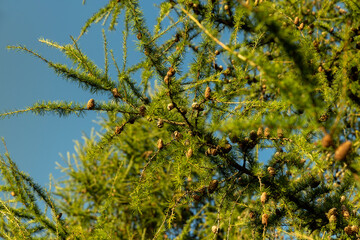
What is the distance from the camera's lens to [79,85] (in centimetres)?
121

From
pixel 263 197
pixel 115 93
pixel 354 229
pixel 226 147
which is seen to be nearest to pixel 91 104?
pixel 115 93

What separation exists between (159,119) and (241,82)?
1.27 ft

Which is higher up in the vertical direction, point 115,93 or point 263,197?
point 115,93

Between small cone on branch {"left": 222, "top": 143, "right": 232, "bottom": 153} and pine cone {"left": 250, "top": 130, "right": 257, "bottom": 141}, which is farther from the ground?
pine cone {"left": 250, "top": 130, "right": 257, "bottom": 141}

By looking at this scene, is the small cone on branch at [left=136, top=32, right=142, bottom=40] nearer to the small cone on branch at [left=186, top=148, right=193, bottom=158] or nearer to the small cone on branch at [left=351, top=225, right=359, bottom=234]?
the small cone on branch at [left=186, top=148, right=193, bottom=158]

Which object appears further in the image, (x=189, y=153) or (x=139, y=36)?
(x=139, y=36)

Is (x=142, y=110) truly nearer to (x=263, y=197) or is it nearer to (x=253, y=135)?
(x=253, y=135)

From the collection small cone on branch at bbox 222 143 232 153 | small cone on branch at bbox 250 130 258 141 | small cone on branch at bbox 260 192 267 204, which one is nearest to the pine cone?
small cone on branch at bbox 250 130 258 141

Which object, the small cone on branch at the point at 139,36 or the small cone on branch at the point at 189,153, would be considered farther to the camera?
the small cone on branch at the point at 139,36

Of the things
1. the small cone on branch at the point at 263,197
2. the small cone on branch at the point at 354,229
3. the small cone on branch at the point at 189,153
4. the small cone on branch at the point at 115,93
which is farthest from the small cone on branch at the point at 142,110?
the small cone on branch at the point at 354,229

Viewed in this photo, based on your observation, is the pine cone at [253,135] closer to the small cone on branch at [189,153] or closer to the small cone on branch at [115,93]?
the small cone on branch at [189,153]

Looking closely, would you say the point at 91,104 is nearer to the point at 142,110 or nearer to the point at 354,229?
the point at 142,110

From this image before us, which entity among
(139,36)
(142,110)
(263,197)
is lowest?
(263,197)

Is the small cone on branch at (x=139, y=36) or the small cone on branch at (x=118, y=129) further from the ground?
the small cone on branch at (x=139, y=36)
